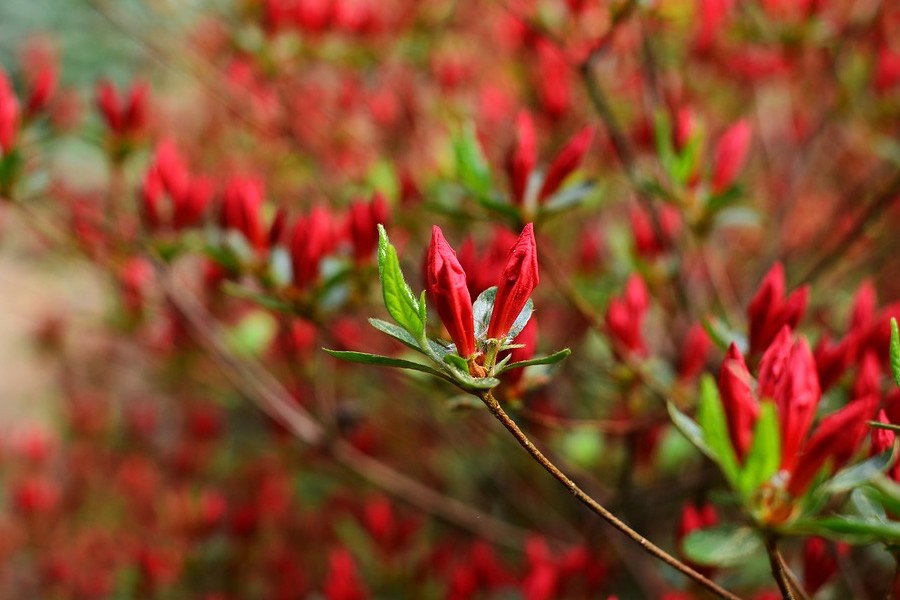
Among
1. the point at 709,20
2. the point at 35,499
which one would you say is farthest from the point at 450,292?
the point at 35,499

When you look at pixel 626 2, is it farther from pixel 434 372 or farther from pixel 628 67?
pixel 628 67

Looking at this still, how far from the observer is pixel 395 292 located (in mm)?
802

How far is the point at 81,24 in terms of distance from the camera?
11.3m

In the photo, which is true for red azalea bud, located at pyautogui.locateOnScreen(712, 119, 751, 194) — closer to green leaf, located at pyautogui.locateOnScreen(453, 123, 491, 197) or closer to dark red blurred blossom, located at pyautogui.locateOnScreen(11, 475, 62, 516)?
green leaf, located at pyautogui.locateOnScreen(453, 123, 491, 197)

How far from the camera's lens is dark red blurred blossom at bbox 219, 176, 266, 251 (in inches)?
59.6

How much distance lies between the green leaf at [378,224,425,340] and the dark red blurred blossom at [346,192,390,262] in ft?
2.47

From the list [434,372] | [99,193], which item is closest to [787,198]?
[434,372]

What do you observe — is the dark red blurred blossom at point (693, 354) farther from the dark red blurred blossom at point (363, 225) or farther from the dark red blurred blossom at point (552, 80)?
the dark red blurred blossom at point (552, 80)

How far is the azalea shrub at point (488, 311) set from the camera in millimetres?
891

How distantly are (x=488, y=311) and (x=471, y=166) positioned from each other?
0.53m

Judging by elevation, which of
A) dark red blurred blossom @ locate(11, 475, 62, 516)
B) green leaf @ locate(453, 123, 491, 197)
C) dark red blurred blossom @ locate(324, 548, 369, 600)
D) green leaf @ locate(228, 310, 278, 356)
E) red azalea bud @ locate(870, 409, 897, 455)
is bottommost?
dark red blurred blossom @ locate(11, 475, 62, 516)

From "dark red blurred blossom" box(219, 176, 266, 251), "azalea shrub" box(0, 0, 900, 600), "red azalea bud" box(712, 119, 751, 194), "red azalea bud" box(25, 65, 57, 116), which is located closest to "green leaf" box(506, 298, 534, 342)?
"azalea shrub" box(0, 0, 900, 600)

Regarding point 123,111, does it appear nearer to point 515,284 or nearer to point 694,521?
point 515,284

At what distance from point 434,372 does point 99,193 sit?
499 cm
